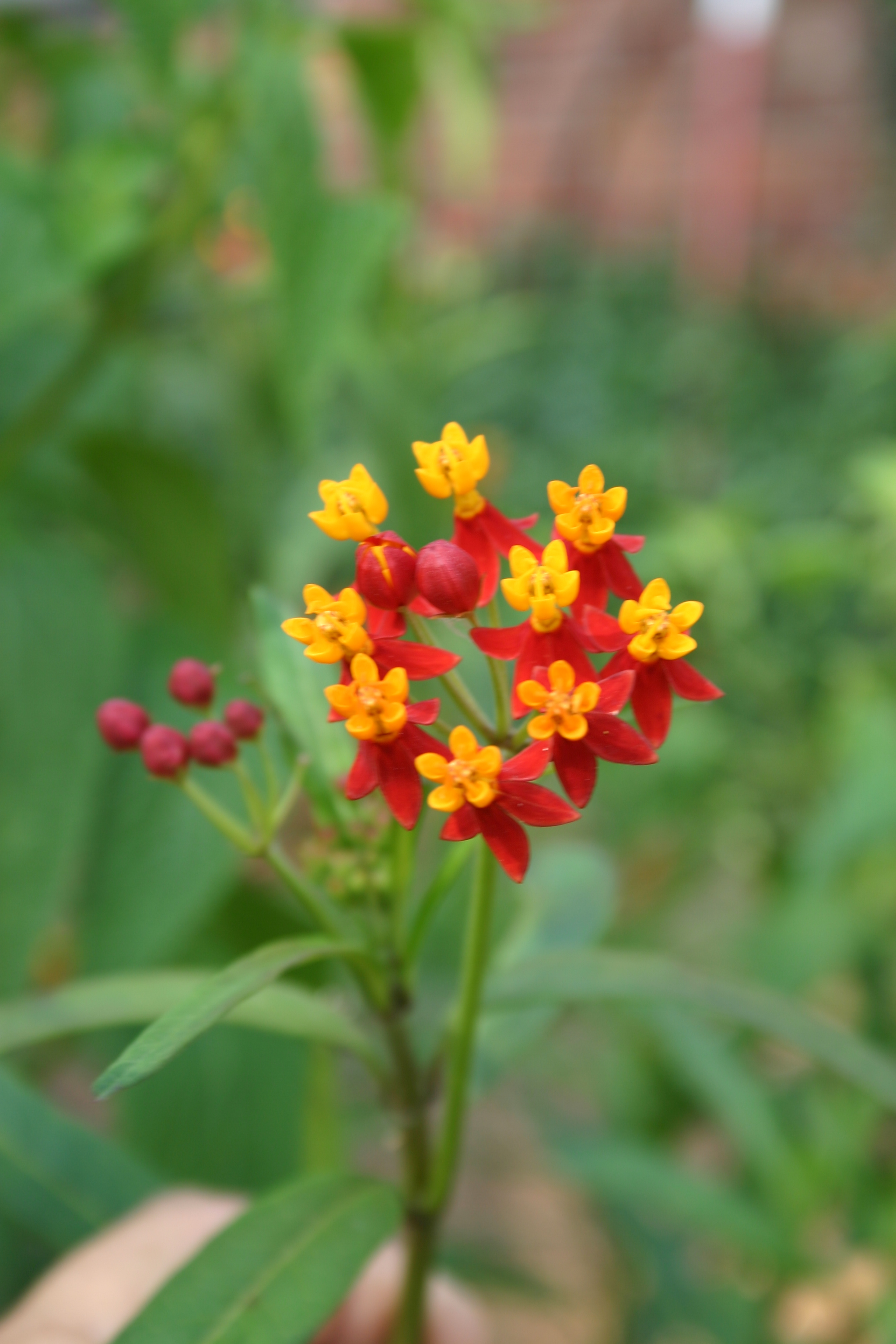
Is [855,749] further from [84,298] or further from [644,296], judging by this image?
[644,296]

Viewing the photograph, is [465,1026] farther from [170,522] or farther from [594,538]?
[170,522]

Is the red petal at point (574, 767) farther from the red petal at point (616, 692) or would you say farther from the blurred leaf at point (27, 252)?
the blurred leaf at point (27, 252)

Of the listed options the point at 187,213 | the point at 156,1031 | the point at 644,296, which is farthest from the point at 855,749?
the point at 644,296

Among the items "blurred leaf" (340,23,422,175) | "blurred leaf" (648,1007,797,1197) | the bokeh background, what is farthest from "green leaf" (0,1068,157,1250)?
"blurred leaf" (340,23,422,175)

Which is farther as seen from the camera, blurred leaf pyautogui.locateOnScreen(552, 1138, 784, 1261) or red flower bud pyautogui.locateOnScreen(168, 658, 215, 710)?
blurred leaf pyautogui.locateOnScreen(552, 1138, 784, 1261)

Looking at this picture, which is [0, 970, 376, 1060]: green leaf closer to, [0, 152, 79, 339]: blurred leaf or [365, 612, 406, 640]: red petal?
[365, 612, 406, 640]: red petal

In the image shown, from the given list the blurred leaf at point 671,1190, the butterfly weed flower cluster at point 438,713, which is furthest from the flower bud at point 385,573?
the blurred leaf at point 671,1190
